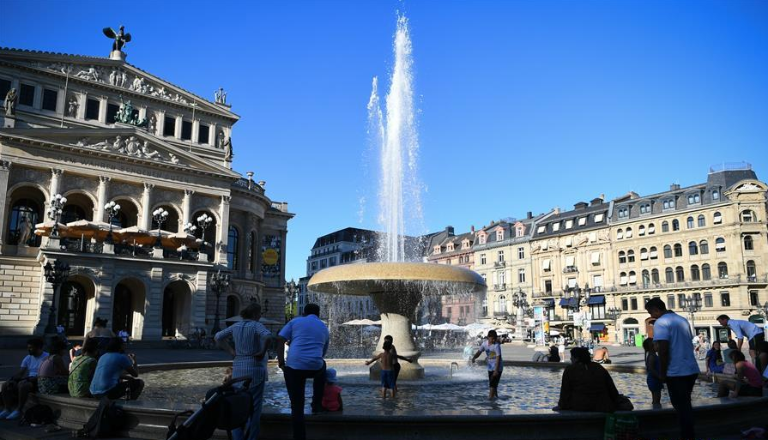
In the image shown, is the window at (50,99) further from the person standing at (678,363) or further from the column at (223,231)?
the person standing at (678,363)

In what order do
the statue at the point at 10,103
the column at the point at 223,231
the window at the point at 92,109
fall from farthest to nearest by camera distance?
the column at the point at 223,231
the window at the point at 92,109
the statue at the point at 10,103

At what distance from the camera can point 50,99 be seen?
40969 mm

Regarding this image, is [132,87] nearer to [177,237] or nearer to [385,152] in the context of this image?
[177,237]

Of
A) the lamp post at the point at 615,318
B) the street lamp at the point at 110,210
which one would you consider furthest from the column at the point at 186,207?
the lamp post at the point at 615,318

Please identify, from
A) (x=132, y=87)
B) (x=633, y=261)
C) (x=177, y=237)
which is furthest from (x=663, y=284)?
(x=132, y=87)

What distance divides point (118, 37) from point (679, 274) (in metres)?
58.2

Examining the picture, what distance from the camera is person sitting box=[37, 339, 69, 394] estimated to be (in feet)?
27.6

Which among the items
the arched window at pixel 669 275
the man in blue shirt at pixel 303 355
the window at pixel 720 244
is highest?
the window at pixel 720 244

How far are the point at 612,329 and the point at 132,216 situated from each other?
50045mm

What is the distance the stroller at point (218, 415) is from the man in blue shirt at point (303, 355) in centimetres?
118

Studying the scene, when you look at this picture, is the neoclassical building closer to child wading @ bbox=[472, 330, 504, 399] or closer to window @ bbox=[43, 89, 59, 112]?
window @ bbox=[43, 89, 59, 112]

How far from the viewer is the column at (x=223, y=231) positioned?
4334 cm

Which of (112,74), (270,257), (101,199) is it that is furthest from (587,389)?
(270,257)

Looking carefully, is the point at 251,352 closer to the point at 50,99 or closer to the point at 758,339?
the point at 758,339
